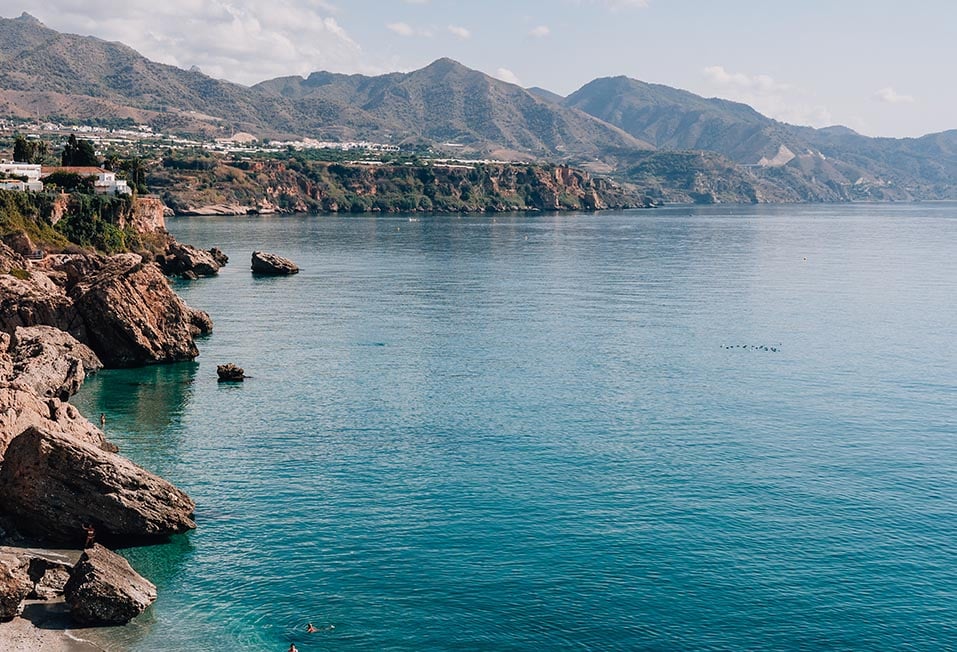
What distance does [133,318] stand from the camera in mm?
95250

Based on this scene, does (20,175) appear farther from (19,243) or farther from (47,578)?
(47,578)

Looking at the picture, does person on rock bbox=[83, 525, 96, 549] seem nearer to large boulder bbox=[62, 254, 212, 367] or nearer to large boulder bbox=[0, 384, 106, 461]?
large boulder bbox=[0, 384, 106, 461]

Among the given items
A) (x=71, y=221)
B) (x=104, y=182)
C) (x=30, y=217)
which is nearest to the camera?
(x=30, y=217)

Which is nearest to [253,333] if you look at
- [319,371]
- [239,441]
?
[319,371]

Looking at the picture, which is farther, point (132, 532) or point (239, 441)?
point (239, 441)

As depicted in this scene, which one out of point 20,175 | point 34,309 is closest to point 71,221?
point 20,175

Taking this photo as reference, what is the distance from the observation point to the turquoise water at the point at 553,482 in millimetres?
45562

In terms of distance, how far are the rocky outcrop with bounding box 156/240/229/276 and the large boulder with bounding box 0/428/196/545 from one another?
118 m

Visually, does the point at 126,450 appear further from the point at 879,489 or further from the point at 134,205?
the point at 134,205

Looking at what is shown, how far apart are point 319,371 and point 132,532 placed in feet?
136

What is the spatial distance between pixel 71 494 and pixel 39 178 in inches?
4961

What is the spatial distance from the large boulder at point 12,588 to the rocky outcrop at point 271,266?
12690 cm

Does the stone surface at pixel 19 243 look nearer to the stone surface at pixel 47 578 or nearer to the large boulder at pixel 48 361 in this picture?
the large boulder at pixel 48 361

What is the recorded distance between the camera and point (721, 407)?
82188 mm
